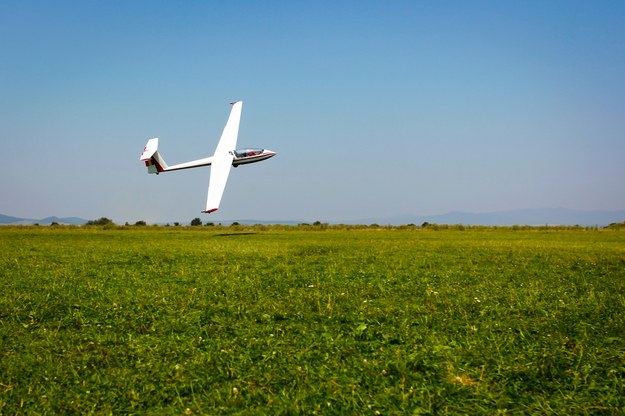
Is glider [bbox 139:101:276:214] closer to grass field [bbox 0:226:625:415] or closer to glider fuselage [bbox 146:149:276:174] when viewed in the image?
glider fuselage [bbox 146:149:276:174]

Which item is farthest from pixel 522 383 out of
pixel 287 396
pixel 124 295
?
pixel 124 295

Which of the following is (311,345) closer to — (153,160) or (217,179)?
(217,179)

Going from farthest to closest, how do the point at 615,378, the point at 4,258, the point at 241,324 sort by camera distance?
the point at 4,258 → the point at 241,324 → the point at 615,378

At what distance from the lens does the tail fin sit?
66562 mm

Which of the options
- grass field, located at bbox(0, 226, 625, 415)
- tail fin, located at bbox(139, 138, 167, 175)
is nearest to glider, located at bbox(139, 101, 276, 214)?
tail fin, located at bbox(139, 138, 167, 175)

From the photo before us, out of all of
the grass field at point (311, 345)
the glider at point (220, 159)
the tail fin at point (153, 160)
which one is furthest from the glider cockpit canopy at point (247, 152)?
the grass field at point (311, 345)

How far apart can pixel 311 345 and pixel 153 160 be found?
63.2 m

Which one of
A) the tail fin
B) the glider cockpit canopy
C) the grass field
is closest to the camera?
the grass field

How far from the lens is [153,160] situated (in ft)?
219

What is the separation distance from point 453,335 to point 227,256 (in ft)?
50.6

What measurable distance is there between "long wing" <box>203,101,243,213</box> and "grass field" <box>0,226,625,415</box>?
3543cm

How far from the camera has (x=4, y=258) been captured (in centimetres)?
2195

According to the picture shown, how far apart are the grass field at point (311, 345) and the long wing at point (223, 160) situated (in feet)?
116

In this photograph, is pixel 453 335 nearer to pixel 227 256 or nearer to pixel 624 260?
pixel 227 256
